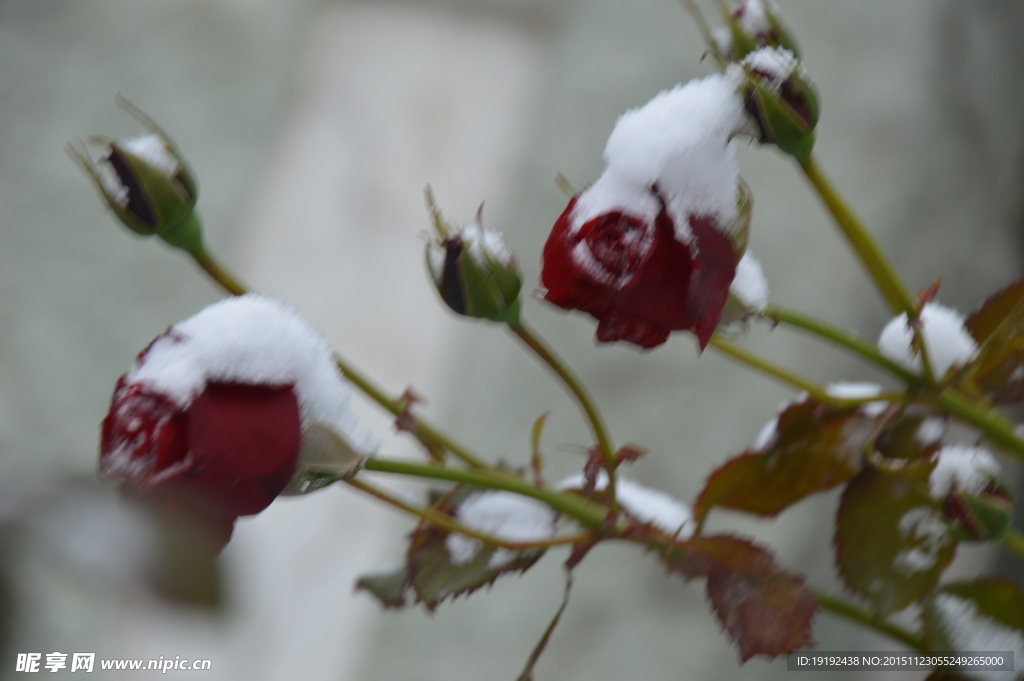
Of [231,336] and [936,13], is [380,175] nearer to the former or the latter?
[936,13]

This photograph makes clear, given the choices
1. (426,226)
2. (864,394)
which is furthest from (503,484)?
(426,226)

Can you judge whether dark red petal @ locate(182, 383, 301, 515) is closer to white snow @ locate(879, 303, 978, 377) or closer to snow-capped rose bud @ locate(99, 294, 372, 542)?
snow-capped rose bud @ locate(99, 294, 372, 542)

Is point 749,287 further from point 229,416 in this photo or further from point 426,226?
point 426,226

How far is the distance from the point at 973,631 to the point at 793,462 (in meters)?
0.06

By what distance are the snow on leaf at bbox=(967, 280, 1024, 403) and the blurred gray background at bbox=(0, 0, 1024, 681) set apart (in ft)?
1.17

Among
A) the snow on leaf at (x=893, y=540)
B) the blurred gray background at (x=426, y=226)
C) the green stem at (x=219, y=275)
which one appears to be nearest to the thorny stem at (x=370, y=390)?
the green stem at (x=219, y=275)

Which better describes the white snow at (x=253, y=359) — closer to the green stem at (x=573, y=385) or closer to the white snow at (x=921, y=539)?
the green stem at (x=573, y=385)

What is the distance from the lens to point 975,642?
218 mm

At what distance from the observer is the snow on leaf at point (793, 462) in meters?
0.23

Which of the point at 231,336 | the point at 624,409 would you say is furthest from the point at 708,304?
the point at 624,409

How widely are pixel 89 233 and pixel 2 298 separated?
0.29 feet

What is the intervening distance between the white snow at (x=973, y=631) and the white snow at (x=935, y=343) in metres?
0.07

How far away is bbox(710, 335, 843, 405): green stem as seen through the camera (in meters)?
0.20

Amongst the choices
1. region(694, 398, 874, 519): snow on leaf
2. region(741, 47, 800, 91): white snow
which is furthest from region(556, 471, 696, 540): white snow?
region(741, 47, 800, 91): white snow
